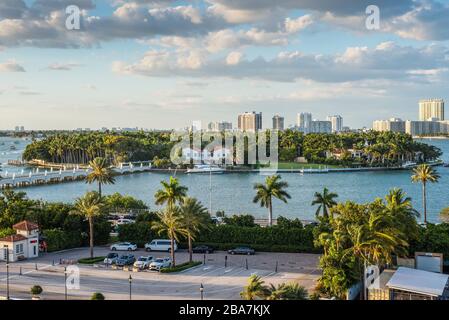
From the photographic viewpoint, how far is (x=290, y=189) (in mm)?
72688

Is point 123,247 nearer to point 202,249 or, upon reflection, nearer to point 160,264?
point 202,249

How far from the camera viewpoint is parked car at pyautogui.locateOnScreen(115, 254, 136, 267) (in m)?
27.6

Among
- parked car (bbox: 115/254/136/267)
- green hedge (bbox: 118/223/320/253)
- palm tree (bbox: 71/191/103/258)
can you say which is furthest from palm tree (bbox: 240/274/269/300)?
palm tree (bbox: 71/191/103/258)

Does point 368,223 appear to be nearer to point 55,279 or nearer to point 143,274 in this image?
point 143,274

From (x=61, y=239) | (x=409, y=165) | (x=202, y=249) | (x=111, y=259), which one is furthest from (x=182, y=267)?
(x=409, y=165)

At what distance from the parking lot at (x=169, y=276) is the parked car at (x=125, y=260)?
25.2 inches

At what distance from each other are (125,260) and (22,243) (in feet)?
18.3

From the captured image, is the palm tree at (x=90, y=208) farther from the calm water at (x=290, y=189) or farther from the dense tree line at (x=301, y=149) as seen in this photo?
the dense tree line at (x=301, y=149)

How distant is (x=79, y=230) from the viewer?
32531mm

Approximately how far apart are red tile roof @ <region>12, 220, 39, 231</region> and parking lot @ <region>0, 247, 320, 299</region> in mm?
1670

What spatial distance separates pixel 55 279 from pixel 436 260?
16.6 m

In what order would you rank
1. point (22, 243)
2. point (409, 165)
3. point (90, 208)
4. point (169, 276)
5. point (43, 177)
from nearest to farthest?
point (169, 276) → point (22, 243) → point (90, 208) → point (43, 177) → point (409, 165)

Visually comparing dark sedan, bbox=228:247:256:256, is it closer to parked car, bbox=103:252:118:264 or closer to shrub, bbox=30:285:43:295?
parked car, bbox=103:252:118:264
